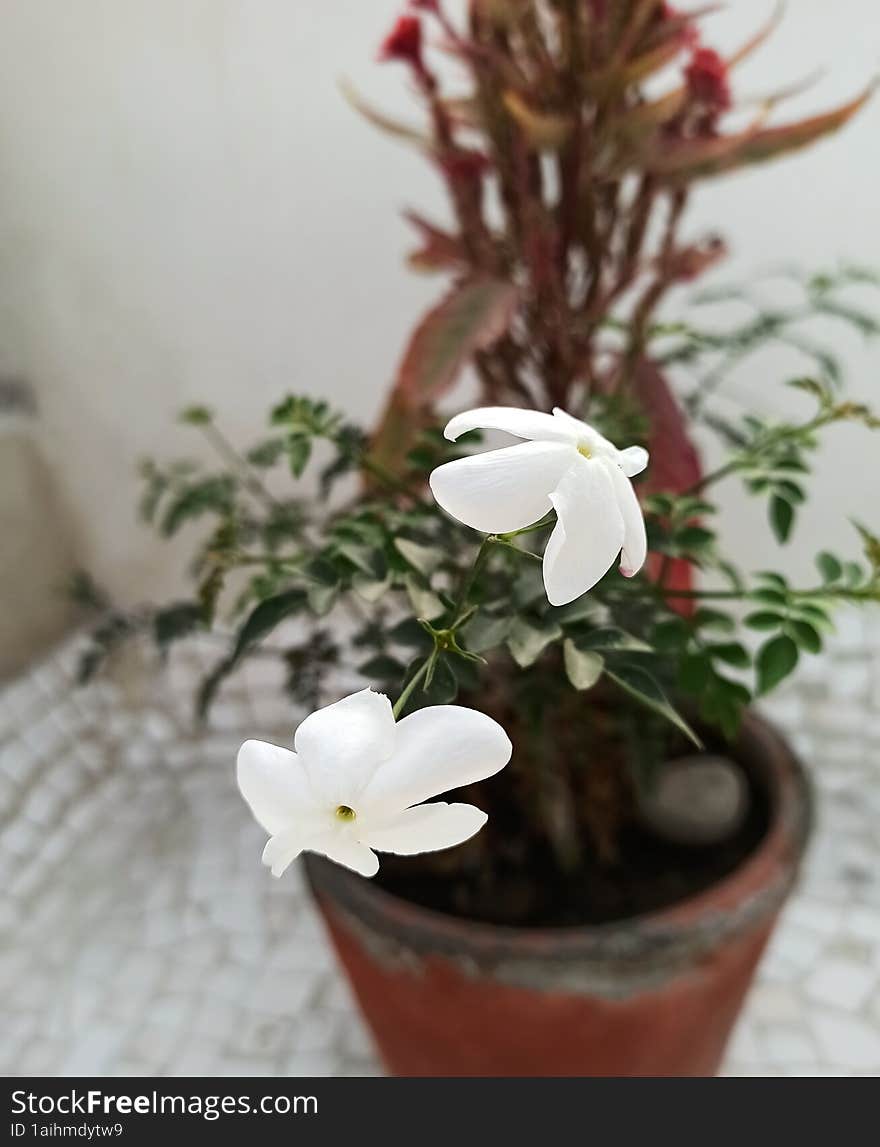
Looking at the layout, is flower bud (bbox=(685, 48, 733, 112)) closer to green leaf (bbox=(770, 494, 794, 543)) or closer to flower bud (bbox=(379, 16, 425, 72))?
flower bud (bbox=(379, 16, 425, 72))

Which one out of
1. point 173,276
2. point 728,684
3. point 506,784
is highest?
point 173,276

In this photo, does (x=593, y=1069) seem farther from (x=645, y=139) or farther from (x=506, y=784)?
(x=645, y=139)

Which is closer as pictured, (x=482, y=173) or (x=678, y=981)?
(x=678, y=981)

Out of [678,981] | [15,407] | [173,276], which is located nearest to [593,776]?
[678,981]

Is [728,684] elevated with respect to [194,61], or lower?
lower

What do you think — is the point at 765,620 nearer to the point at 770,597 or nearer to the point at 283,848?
the point at 770,597
